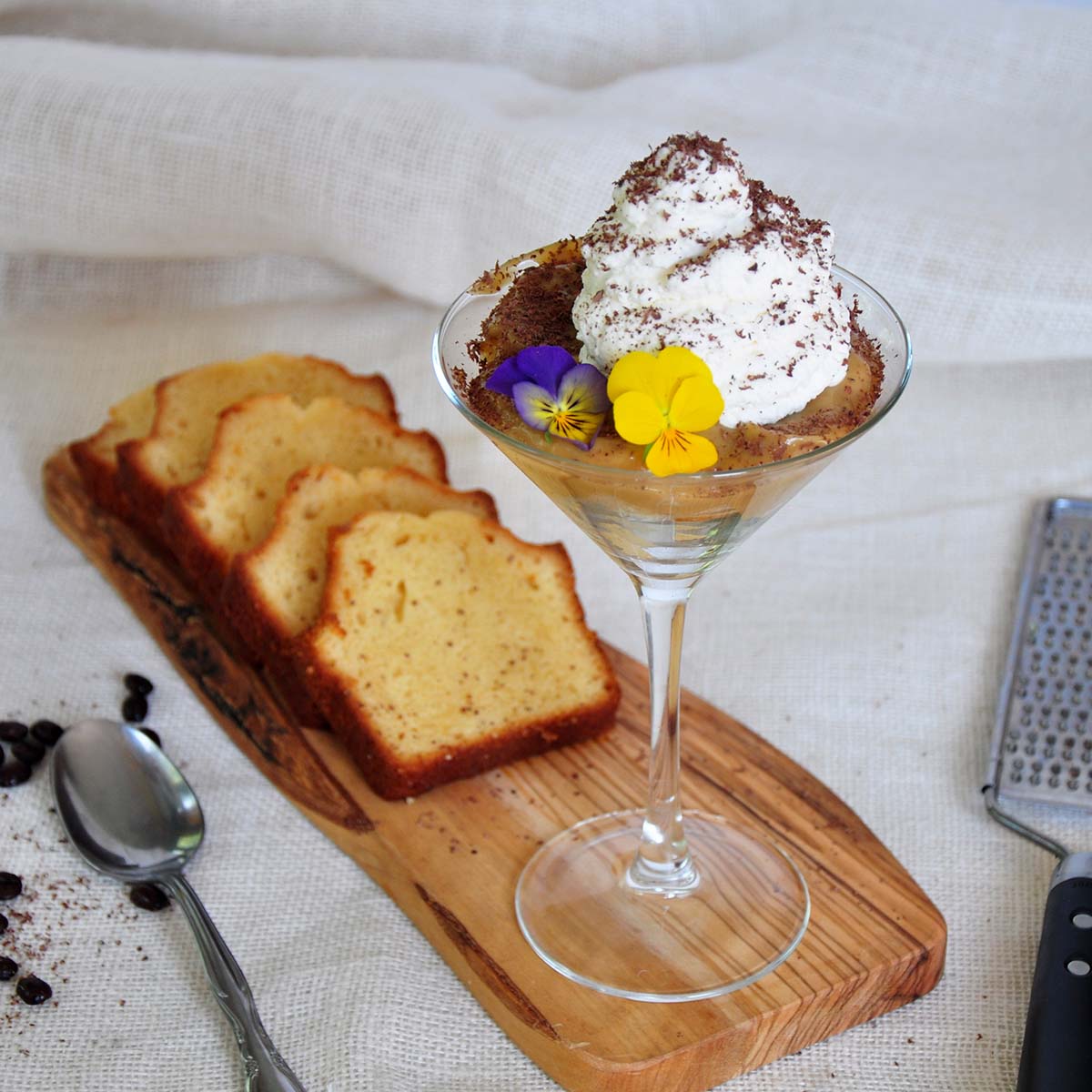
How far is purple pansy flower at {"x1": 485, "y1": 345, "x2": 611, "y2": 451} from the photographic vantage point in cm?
181

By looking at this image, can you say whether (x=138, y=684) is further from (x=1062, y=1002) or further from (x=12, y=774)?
(x=1062, y=1002)

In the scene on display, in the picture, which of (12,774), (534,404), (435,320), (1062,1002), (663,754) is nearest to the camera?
(534,404)

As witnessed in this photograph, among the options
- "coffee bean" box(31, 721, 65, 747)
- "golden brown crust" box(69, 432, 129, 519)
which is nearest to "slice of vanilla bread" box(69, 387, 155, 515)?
"golden brown crust" box(69, 432, 129, 519)

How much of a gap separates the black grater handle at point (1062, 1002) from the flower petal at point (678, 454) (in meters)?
0.89

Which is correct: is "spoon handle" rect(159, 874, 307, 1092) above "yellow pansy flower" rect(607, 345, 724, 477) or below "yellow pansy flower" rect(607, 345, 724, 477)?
below

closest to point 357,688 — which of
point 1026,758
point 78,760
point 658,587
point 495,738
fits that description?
point 495,738

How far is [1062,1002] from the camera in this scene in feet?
6.37

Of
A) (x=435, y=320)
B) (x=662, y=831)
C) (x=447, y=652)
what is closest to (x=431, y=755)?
(x=447, y=652)

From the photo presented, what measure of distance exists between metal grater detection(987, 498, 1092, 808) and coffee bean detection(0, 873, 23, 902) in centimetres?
168

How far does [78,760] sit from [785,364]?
149 centimetres

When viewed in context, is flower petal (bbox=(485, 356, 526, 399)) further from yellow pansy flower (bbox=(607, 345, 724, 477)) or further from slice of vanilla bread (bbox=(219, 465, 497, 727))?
slice of vanilla bread (bbox=(219, 465, 497, 727))

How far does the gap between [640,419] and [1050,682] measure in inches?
53.9

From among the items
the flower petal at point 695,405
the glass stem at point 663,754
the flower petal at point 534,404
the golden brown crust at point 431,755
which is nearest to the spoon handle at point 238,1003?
the golden brown crust at point 431,755

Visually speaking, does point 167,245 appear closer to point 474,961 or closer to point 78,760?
point 78,760
